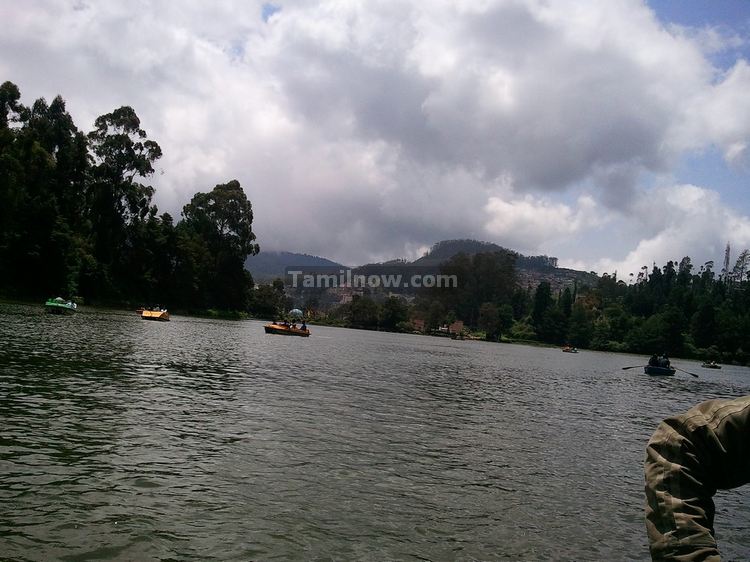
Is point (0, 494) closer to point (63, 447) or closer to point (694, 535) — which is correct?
point (63, 447)

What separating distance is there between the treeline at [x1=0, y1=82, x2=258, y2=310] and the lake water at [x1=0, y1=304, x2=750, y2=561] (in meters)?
57.0

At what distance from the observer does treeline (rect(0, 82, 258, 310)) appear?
7412 cm

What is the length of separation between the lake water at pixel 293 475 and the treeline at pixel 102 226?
187ft

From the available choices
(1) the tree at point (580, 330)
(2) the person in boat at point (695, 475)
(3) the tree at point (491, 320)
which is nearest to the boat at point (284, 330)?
(2) the person in boat at point (695, 475)

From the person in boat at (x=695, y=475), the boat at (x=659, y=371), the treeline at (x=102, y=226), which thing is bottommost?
the boat at (x=659, y=371)

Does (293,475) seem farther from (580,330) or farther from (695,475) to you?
(580,330)

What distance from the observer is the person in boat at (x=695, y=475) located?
271 centimetres

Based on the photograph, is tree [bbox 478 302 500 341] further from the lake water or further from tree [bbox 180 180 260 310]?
the lake water

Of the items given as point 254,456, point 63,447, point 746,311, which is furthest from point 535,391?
point 746,311

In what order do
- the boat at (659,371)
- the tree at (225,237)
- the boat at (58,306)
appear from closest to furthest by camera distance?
the boat at (58,306) → the boat at (659,371) → the tree at (225,237)

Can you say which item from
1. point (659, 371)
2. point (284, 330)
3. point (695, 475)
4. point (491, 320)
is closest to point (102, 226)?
point (284, 330)

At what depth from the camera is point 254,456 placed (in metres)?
13.2

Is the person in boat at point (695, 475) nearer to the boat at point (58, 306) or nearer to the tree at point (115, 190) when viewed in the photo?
the boat at point (58, 306)

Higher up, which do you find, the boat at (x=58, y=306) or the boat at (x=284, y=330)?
the boat at (x=58, y=306)
